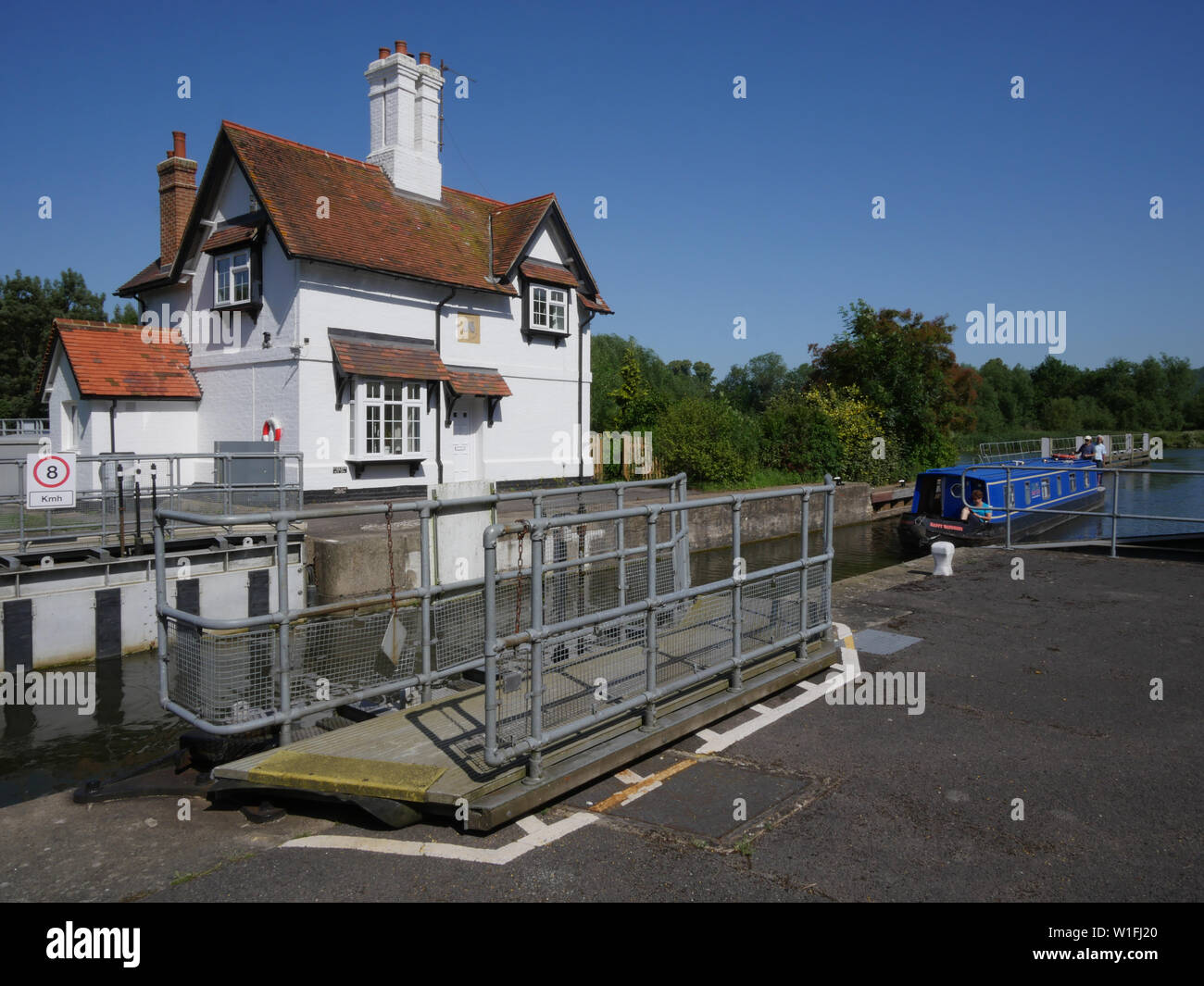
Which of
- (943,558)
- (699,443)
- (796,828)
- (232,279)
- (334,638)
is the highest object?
(232,279)

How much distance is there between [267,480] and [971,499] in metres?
17.1

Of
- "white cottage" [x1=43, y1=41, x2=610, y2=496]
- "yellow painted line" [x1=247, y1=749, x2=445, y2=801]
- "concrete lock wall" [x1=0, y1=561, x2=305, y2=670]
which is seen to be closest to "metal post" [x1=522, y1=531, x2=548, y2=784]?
"yellow painted line" [x1=247, y1=749, x2=445, y2=801]

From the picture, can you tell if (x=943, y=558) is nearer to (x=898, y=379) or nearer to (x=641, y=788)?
(x=641, y=788)

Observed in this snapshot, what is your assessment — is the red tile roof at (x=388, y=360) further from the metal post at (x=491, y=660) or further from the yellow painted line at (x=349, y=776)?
the metal post at (x=491, y=660)

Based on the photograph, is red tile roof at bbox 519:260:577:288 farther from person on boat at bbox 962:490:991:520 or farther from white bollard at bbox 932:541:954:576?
white bollard at bbox 932:541:954:576

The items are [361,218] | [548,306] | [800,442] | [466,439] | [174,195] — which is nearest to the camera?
[361,218]

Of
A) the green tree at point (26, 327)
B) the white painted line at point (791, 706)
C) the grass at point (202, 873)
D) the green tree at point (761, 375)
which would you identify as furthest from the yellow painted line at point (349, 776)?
the green tree at point (761, 375)

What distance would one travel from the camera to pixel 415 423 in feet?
78.3

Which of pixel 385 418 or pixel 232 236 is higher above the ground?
pixel 232 236

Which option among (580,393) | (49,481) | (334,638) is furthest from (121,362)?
(334,638)

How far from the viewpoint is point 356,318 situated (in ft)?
74.4

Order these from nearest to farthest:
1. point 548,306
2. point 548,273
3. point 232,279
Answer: point 232,279, point 548,273, point 548,306

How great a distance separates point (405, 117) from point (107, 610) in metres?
18.1

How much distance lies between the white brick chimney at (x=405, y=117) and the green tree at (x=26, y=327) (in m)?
47.6
